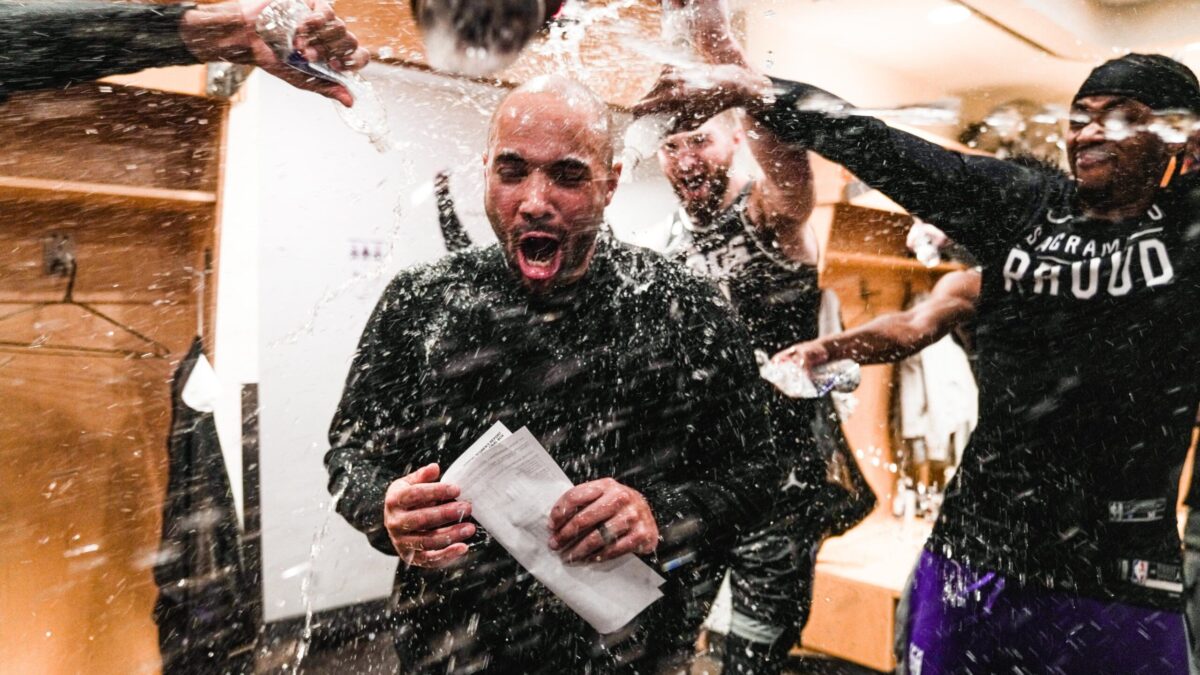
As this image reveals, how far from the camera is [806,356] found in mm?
1501

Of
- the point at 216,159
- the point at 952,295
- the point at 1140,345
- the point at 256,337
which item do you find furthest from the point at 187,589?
the point at 1140,345

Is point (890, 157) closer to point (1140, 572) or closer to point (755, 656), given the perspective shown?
point (1140, 572)

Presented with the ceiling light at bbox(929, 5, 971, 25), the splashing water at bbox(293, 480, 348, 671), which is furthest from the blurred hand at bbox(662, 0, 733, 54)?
the splashing water at bbox(293, 480, 348, 671)

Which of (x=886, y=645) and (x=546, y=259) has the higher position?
(x=546, y=259)

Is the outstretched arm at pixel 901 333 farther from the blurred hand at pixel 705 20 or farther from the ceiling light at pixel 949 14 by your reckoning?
the ceiling light at pixel 949 14

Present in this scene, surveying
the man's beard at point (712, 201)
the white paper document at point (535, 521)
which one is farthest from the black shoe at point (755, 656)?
the man's beard at point (712, 201)

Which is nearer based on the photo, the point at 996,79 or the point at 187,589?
the point at 187,589

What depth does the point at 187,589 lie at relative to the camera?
1.68 metres

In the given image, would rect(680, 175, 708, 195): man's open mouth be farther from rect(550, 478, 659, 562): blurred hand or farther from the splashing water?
the splashing water

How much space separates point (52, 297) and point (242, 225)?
78cm

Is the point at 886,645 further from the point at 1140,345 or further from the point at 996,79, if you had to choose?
the point at 996,79

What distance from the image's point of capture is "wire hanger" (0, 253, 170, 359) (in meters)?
1.70

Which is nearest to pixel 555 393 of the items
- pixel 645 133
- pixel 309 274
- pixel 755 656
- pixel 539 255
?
pixel 539 255

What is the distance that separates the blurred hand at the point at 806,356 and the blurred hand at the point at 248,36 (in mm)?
1050
